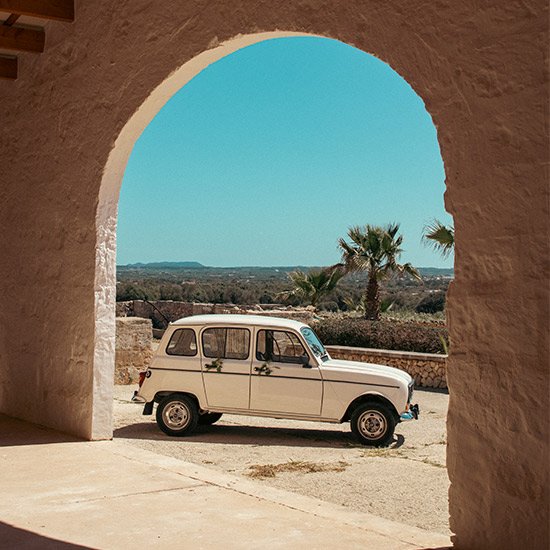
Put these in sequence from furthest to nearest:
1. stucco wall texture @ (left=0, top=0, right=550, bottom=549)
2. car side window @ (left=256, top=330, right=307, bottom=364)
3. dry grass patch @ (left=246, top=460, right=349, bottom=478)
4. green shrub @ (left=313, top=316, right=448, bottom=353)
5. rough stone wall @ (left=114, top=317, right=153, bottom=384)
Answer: green shrub @ (left=313, top=316, right=448, bottom=353), rough stone wall @ (left=114, top=317, right=153, bottom=384), car side window @ (left=256, top=330, right=307, bottom=364), dry grass patch @ (left=246, top=460, right=349, bottom=478), stucco wall texture @ (left=0, top=0, right=550, bottom=549)

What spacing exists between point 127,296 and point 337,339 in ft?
73.8

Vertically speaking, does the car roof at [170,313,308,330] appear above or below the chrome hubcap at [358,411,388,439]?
above

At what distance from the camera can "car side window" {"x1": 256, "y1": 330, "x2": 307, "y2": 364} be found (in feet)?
27.3

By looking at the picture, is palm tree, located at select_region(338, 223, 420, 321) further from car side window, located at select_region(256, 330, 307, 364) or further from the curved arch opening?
the curved arch opening

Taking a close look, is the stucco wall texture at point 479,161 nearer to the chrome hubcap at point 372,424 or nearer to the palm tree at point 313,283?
the chrome hubcap at point 372,424

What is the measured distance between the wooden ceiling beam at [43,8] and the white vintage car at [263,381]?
436 centimetres

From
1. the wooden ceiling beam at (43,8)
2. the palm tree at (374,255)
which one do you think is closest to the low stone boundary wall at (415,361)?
the palm tree at (374,255)

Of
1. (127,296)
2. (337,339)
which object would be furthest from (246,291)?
(337,339)

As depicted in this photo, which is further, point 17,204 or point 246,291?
point 246,291

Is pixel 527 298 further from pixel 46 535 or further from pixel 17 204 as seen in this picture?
pixel 17 204

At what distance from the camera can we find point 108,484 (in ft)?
12.3

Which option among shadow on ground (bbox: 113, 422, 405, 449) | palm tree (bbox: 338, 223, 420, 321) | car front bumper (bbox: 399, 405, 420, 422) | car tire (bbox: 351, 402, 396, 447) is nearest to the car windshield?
car tire (bbox: 351, 402, 396, 447)

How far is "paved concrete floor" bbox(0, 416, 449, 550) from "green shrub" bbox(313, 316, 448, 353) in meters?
9.96

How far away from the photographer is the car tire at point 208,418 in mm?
8922
